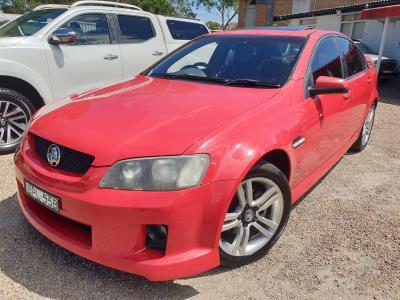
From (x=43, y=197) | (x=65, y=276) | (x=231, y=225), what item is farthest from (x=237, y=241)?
(x=43, y=197)

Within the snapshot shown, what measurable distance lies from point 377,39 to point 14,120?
17.2 metres

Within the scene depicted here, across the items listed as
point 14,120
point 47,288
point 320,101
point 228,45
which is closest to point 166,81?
point 228,45

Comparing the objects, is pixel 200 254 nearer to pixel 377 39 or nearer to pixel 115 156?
pixel 115 156

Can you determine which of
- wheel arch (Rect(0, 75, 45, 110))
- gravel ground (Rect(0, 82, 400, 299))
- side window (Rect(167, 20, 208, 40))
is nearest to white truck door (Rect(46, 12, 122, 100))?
wheel arch (Rect(0, 75, 45, 110))

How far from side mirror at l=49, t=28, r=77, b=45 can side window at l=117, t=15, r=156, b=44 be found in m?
0.98

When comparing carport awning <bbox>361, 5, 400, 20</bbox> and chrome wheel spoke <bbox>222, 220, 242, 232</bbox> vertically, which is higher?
carport awning <bbox>361, 5, 400, 20</bbox>

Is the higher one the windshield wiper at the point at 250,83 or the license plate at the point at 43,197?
the windshield wiper at the point at 250,83

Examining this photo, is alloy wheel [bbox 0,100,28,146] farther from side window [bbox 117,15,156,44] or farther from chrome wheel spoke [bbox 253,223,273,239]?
chrome wheel spoke [bbox 253,223,273,239]

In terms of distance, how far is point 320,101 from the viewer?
314 cm

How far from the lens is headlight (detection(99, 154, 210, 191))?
2.06 meters

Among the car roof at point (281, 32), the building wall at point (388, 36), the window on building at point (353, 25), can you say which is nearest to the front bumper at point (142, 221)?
the car roof at point (281, 32)

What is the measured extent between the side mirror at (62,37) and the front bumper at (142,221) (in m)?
3.03

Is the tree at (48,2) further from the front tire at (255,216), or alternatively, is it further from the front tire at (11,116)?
the front tire at (255,216)

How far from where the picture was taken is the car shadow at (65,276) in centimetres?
232
